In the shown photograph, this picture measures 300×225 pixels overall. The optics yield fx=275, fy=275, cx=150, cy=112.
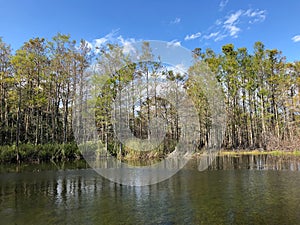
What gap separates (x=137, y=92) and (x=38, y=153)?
279 inches

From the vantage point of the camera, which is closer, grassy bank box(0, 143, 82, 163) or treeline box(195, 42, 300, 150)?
grassy bank box(0, 143, 82, 163)

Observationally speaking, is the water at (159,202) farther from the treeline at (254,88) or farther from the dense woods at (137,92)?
the treeline at (254,88)

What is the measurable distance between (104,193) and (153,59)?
5.67 metres

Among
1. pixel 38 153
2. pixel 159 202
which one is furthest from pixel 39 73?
pixel 159 202

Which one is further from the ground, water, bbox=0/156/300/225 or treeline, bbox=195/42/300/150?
treeline, bbox=195/42/300/150

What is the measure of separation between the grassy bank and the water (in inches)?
289

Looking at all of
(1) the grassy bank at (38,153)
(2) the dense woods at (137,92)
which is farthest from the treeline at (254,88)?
(1) the grassy bank at (38,153)

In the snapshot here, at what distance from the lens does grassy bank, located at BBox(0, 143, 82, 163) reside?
1581 cm

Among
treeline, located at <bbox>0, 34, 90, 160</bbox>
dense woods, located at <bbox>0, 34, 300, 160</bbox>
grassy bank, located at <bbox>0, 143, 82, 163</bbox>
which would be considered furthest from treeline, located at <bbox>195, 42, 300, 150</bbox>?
grassy bank, located at <bbox>0, 143, 82, 163</bbox>

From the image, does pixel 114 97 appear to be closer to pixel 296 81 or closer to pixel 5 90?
pixel 5 90

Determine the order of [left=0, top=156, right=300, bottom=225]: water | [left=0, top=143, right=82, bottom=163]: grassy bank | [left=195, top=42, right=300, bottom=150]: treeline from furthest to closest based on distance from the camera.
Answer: [left=195, top=42, right=300, bottom=150]: treeline, [left=0, top=143, right=82, bottom=163]: grassy bank, [left=0, top=156, right=300, bottom=225]: water

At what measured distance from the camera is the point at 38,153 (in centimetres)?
1673

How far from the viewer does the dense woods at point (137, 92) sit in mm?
16331

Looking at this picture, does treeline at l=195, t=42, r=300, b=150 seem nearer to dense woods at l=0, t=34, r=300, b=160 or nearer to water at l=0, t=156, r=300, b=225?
dense woods at l=0, t=34, r=300, b=160
